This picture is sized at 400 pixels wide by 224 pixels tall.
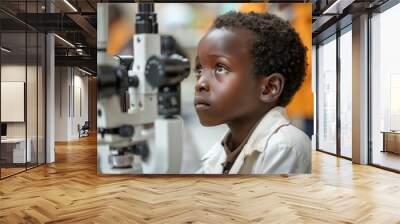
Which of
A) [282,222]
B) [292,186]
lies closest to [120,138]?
[282,222]

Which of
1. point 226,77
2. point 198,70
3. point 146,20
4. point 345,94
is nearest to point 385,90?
point 345,94

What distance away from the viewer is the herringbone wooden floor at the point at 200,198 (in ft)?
13.0

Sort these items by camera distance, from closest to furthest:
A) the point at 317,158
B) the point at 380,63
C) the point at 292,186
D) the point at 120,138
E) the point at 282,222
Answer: the point at 282,222 < the point at 120,138 < the point at 292,186 < the point at 380,63 < the point at 317,158

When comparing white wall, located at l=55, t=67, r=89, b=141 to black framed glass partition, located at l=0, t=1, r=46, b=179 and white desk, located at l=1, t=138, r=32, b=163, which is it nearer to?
black framed glass partition, located at l=0, t=1, r=46, b=179

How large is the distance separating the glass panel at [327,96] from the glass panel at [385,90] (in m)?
1.75

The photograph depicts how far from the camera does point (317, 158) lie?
29.0ft

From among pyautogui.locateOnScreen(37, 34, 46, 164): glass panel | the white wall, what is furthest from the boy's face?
the white wall

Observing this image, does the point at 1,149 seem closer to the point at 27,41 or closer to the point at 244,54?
the point at 27,41

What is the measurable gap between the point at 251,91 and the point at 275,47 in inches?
21.6

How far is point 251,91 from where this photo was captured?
14.9ft

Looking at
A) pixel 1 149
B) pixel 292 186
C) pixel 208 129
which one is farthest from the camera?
pixel 1 149

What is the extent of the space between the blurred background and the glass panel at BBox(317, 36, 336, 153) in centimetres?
499

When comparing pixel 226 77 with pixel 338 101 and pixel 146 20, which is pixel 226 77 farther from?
pixel 338 101

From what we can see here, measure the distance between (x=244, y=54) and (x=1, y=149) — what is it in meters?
3.99
